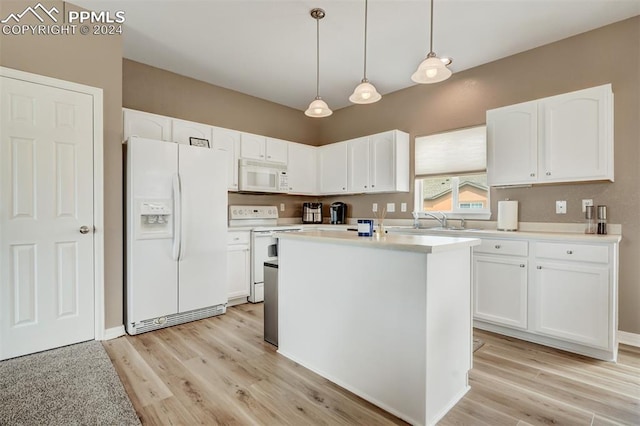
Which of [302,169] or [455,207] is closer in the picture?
[455,207]

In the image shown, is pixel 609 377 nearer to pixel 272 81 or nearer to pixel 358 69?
pixel 358 69

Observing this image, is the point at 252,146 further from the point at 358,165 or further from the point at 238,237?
the point at 358,165

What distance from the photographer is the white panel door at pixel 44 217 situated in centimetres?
245

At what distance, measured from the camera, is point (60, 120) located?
266 centimetres

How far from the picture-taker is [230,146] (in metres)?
4.21

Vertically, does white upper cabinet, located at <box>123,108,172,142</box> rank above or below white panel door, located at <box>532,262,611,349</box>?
above

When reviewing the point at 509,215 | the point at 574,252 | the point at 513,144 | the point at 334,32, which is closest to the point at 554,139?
the point at 513,144

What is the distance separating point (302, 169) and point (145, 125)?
229 cm

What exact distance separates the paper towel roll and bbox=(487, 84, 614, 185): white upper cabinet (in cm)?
22

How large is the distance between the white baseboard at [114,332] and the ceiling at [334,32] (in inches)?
111

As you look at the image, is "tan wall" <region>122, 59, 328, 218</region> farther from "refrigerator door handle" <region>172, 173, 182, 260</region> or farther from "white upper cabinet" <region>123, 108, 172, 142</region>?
"refrigerator door handle" <region>172, 173, 182, 260</region>

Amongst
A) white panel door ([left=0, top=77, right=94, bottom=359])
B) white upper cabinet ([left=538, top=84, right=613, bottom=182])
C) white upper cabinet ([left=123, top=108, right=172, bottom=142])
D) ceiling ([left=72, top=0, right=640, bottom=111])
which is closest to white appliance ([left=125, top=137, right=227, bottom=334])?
white panel door ([left=0, top=77, right=94, bottom=359])

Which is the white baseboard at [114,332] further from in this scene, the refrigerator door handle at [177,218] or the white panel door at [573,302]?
the white panel door at [573,302]

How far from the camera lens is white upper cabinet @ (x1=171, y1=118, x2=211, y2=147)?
12.2 feet
